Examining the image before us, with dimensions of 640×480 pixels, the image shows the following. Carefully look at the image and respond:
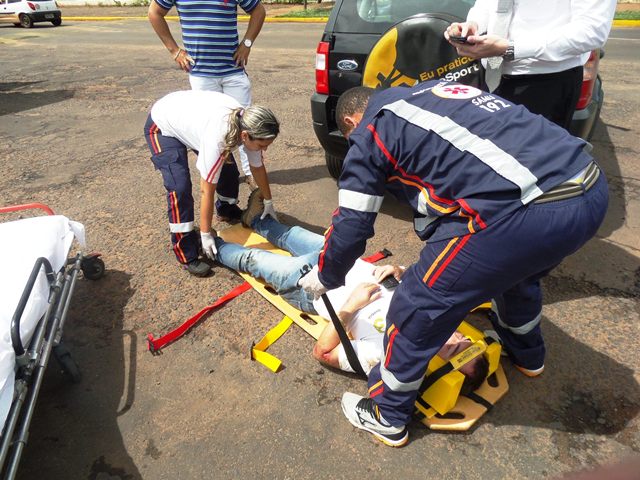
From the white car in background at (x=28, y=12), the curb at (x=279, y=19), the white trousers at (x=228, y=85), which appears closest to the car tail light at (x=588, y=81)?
the white trousers at (x=228, y=85)

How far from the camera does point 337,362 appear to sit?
2.45 meters

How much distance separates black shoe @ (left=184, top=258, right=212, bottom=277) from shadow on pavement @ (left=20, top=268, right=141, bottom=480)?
452mm

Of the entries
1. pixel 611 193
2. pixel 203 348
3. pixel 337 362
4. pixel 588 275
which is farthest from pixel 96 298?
pixel 611 193

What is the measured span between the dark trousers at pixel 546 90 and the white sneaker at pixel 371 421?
1906 mm

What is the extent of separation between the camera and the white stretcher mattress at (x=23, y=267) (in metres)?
1.80

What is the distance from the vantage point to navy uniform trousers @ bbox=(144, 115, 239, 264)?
3.19 metres

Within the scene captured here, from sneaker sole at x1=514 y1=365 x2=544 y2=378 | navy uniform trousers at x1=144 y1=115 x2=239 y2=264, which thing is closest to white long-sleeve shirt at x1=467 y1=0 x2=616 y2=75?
sneaker sole at x1=514 y1=365 x2=544 y2=378

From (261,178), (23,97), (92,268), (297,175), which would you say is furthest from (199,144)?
(23,97)

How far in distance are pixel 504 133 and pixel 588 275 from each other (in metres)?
2.02

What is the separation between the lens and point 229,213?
13.0 ft

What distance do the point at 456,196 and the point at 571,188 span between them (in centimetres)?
38

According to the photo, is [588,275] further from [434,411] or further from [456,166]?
[456,166]

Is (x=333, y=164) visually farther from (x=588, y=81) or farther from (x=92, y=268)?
(x=92, y=268)

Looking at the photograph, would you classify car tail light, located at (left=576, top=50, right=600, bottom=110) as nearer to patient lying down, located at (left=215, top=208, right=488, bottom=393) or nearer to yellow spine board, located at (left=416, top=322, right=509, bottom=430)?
patient lying down, located at (left=215, top=208, right=488, bottom=393)
